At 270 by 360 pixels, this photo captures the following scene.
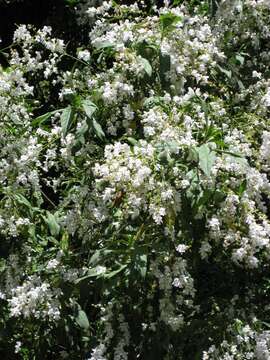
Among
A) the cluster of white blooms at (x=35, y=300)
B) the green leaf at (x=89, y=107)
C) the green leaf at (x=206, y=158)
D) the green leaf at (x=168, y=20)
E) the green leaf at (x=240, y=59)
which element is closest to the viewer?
the green leaf at (x=206, y=158)

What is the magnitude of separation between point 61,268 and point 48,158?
0.52 m

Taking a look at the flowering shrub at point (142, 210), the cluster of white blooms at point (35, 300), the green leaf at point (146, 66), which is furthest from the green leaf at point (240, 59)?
the cluster of white blooms at point (35, 300)

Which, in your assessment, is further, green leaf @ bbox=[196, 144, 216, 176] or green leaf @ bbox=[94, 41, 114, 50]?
green leaf @ bbox=[94, 41, 114, 50]

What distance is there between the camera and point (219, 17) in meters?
3.59

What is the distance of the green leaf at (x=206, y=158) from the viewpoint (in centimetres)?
245

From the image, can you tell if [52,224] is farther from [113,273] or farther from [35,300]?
[113,273]

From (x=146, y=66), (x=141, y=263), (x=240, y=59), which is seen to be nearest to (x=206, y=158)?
(x=141, y=263)

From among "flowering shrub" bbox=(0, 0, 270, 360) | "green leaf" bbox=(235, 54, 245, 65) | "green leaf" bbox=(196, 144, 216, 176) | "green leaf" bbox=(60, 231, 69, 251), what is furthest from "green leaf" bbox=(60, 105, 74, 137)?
"green leaf" bbox=(235, 54, 245, 65)

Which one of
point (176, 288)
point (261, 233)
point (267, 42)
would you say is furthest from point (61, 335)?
point (267, 42)

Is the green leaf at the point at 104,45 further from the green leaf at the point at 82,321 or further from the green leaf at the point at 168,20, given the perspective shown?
the green leaf at the point at 82,321

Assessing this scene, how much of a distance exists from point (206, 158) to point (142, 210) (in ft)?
1.08

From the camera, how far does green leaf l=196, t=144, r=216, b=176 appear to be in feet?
8.04

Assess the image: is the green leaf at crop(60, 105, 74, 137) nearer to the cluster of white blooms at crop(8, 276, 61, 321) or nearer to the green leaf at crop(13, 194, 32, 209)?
the green leaf at crop(13, 194, 32, 209)

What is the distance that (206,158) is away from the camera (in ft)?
8.20
